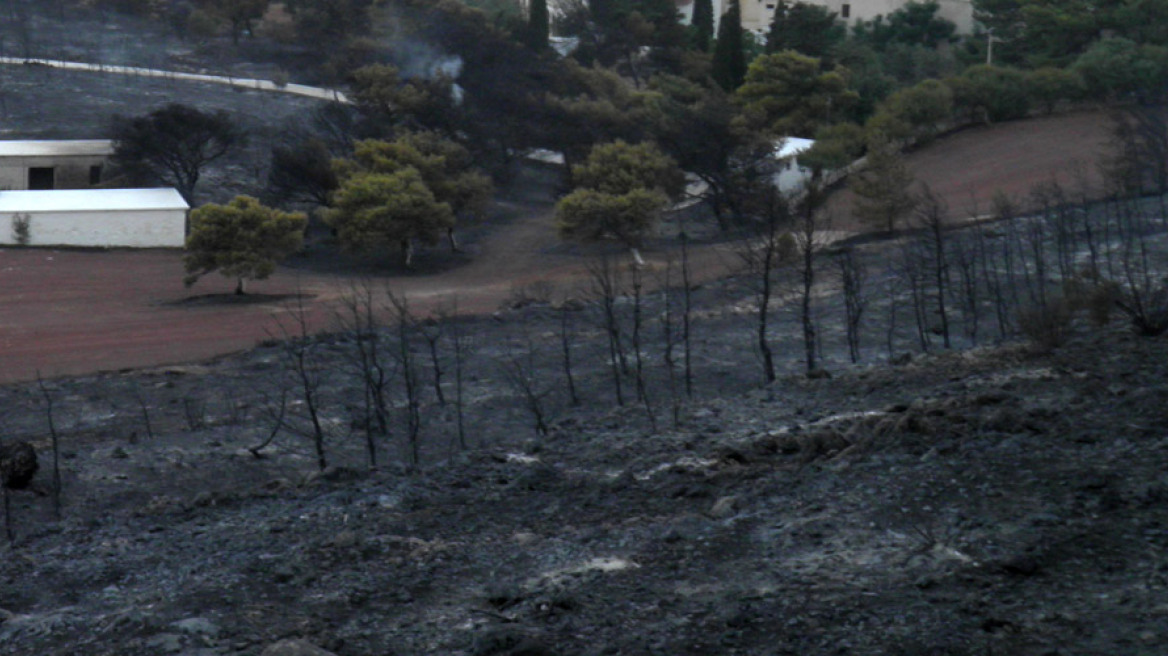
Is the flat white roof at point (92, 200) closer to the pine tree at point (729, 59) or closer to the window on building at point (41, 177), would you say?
the window on building at point (41, 177)

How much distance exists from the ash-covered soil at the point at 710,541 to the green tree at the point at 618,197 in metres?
23.5

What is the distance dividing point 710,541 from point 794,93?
43.7 meters

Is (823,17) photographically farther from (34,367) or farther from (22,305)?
(34,367)

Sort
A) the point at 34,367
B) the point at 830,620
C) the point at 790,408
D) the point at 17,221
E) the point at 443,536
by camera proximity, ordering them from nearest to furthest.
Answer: the point at 830,620 < the point at 443,536 < the point at 790,408 < the point at 34,367 < the point at 17,221

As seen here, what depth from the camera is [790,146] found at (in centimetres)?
5022

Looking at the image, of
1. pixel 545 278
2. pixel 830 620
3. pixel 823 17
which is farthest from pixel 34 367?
pixel 823 17

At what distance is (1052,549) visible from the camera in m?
9.84

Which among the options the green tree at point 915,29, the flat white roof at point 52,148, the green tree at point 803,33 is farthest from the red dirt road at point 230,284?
the green tree at point 915,29

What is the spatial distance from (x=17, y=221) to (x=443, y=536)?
35031 millimetres

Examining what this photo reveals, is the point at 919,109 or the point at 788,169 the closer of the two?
the point at 788,169

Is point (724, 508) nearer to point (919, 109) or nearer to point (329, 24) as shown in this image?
point (919, 109)

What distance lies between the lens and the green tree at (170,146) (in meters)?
48.3

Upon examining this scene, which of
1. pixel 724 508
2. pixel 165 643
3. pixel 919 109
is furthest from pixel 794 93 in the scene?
pixel 165 643

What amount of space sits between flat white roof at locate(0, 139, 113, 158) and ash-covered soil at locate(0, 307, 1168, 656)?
36.1m
